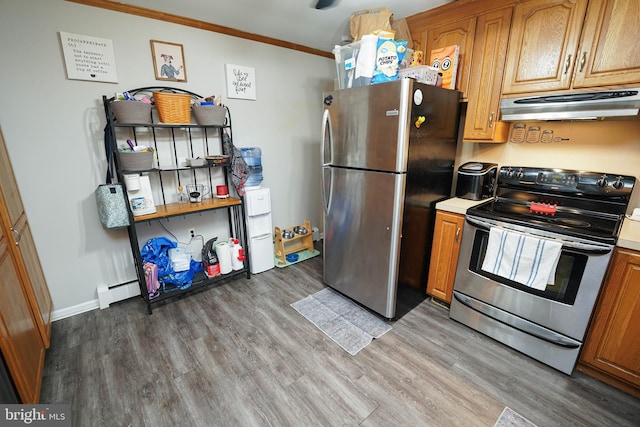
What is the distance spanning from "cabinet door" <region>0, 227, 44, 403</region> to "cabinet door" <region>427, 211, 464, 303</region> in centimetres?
254

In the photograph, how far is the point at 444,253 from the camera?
2.17 m

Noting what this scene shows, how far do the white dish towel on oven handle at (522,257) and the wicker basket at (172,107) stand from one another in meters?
2.44

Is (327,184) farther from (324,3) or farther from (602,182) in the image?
(602,182)

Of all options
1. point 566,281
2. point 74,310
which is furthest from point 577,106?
point 74,310

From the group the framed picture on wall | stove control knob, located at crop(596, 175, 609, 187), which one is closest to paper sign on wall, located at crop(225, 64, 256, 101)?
the framed picture on wall

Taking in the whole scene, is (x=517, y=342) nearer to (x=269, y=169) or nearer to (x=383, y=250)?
(x=383, y=250)

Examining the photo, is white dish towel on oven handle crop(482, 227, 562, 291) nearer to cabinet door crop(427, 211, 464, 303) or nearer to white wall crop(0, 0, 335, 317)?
cabinet door crop(427, 211, 464, 303)

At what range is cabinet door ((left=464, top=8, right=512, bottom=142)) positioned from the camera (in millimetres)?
1906

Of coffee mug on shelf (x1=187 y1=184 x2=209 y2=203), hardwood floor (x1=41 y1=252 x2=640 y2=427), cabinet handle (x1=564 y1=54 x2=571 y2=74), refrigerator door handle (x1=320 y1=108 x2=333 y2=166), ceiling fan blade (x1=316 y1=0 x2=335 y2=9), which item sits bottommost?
hardwood floor (x1=41 y1=252 x2=640 y2=427)

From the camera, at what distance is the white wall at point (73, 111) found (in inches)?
71.6

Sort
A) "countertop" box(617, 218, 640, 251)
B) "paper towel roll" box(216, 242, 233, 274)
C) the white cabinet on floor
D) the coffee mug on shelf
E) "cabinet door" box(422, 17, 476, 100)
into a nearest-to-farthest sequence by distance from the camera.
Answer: "countertop" box(617, 218, 640, 251), "cabinet door" box(422, 17, 476, 100), the coffee mug on shelf, "paper towel roll" box(216, 242, 233, 274), the white cabinet on floor

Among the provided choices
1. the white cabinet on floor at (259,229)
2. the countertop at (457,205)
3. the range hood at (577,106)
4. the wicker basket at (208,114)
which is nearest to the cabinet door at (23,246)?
the wicker basket at (208,114)

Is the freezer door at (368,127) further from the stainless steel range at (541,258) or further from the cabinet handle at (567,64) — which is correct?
the cabinet handle at (567,64)

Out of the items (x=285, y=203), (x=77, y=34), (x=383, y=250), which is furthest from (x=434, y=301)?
(x=77, y=34)
